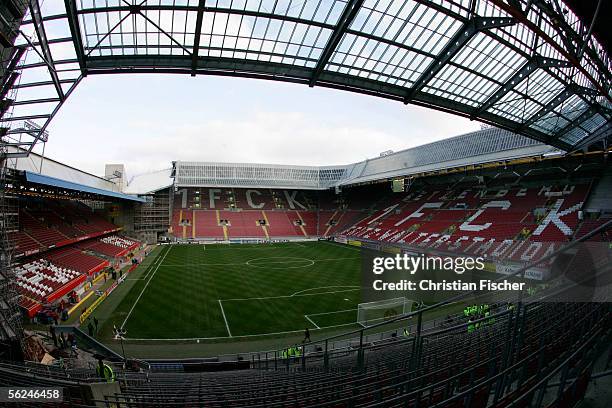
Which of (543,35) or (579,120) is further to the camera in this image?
(579,120)

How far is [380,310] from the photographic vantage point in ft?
70.7

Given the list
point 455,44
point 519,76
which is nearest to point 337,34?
point 455,44

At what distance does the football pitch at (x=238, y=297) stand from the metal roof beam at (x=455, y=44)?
44.4 feet

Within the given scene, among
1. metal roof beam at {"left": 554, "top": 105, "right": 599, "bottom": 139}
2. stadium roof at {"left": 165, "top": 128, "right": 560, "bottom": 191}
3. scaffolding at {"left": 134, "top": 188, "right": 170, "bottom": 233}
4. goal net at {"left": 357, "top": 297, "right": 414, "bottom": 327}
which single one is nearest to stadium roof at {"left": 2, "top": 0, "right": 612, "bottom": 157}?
metal roof beam at {"left": 554, "top": 105, "right": 599, "bottom": 139}

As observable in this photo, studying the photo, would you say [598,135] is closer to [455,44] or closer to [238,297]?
[455,44]

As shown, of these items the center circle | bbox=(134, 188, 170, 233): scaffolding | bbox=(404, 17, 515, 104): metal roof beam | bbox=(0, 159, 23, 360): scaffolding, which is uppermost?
bbox=(404, 17, 515, 104): metal roof beam

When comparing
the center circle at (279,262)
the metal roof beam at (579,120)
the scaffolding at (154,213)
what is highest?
the metal roof beam at (579,120)

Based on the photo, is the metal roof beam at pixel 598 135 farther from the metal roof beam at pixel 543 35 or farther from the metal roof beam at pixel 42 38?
the metal roof beam at pixel 42 38

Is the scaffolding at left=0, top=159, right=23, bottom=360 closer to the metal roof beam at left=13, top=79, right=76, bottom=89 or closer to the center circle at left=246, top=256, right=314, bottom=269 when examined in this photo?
the metal roof beam at left=13, top=79, right=76, bottom=89

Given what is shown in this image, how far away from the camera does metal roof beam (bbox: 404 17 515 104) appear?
12.5 meters

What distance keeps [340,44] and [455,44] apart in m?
4.91

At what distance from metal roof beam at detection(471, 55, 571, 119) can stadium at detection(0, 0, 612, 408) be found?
0.36 feet

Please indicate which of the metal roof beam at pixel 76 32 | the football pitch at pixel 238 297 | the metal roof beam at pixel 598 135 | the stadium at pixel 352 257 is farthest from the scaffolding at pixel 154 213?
the metal roof beam at pixel 598 135

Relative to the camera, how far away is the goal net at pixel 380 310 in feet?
66.4
